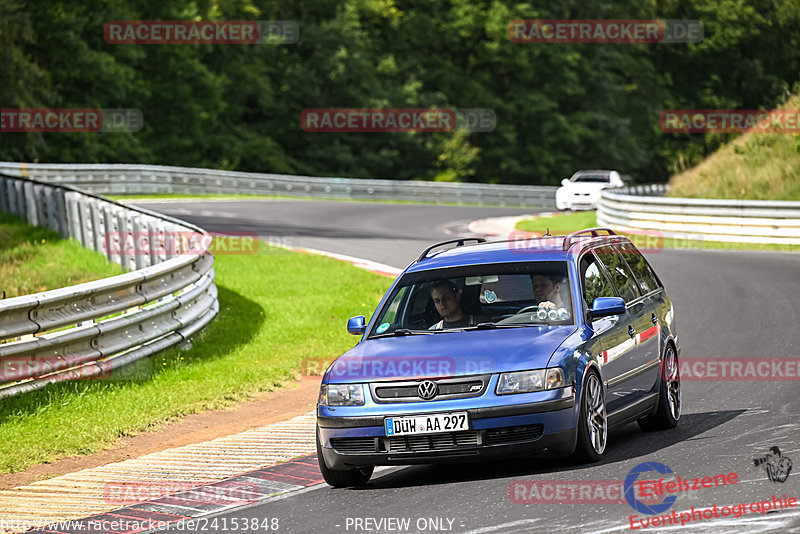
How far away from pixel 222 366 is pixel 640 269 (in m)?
5.03

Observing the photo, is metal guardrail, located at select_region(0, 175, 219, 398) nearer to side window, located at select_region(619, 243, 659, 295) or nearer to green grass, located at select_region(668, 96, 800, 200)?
side window, located at select_region(619, 243, 659, 295)

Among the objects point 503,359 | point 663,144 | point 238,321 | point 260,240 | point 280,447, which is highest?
point 503,359

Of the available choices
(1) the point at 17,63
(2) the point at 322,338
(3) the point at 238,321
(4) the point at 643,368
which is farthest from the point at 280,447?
(1) the point at 17,63

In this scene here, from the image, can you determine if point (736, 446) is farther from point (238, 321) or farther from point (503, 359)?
point (238, 321)

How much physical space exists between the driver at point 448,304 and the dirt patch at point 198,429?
8.36 ft

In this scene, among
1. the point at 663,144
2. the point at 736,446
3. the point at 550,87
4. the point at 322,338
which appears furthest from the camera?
the point at 663,144

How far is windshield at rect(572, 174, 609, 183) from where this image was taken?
4391 centimetres

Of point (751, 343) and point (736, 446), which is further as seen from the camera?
point (751, 343)

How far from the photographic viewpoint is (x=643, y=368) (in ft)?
31.0

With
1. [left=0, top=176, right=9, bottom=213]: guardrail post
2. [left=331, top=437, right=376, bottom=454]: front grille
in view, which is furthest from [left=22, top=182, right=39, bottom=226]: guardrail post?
[left=331, top=437, right=376, bottom=454]: front grille

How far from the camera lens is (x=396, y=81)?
66125 mm

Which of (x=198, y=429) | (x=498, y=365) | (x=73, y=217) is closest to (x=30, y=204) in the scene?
(x=73, y=217)

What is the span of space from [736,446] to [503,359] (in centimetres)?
182

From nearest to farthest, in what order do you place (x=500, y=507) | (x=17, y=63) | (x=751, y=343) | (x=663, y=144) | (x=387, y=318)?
(x=500, y=507) < (x=387, y=318) < (x=751, y=343) < (x=17, y=63) < (x=663, y=144)
